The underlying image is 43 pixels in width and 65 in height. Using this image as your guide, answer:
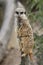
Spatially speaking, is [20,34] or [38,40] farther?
[38,40]

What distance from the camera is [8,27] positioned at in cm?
50

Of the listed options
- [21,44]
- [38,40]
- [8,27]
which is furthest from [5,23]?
[38,40]

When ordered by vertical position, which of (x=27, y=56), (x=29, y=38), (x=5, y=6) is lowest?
(x=27, y=56)

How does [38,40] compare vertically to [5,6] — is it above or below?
below

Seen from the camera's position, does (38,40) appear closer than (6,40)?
No

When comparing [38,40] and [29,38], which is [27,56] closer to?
[29,38]

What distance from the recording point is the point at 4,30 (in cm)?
49

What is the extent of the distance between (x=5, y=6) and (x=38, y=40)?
80.9 inches

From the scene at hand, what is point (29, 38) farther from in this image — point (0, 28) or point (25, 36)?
point (0, 28)

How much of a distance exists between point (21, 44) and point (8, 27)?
912mm

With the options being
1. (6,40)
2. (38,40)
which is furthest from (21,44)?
(38,40)

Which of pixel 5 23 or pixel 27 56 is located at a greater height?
pixel 5 23

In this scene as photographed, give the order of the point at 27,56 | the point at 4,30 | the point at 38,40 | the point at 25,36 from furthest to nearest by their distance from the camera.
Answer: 1. the point at 38,40
2. the point at 27,56
3. the point at 25,36
4. the point at 4,30

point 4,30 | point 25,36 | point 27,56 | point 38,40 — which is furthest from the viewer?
point 38,40
